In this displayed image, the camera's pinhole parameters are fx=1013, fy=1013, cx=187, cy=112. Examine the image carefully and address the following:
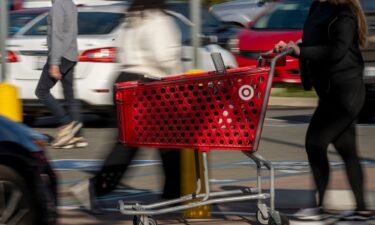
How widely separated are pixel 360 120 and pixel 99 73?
4.01 meters

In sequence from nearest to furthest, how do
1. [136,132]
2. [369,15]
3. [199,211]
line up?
1. [136,132]
2. [199,211]
3. [369,15]

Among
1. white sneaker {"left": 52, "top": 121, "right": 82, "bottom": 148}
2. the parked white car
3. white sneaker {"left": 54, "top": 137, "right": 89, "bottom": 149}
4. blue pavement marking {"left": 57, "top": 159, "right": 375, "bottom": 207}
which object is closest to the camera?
blue pavement marking {"left": 57, "top": 159, "right": 375, "bottom": 207}

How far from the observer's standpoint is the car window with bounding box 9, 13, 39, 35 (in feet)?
48.1

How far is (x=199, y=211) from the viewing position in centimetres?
742

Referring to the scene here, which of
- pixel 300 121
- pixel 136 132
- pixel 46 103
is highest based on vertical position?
pixel 136 132

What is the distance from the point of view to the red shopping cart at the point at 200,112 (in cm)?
641

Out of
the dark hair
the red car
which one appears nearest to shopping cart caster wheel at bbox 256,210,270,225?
the dark hair

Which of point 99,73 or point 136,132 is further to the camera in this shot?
point 99,73

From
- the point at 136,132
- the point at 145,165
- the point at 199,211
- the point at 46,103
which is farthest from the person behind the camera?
the point at 46,103

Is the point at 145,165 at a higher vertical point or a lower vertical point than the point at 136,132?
lower

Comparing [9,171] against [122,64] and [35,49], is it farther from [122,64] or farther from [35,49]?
[35,49]

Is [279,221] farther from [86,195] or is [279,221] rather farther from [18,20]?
[18,20]

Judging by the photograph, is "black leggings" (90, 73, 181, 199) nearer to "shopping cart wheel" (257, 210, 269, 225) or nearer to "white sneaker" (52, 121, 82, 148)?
"shopping cart wheel" (257, 210, 269, 225)

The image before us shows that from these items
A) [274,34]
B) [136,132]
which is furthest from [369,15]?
[136,132]
